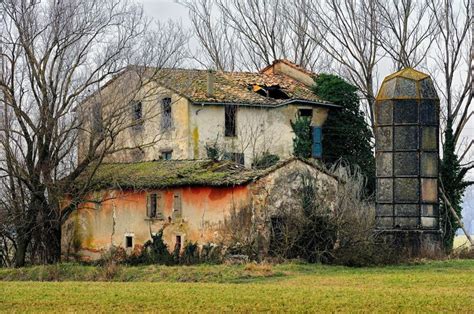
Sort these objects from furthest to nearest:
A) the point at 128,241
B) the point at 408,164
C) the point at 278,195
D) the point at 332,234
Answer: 1. the point at 128,241
2. the point at 278,195
3. the point at 408,164
4. the point at 332,234

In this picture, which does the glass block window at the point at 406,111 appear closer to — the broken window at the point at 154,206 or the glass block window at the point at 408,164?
the glass block window at the point at 408,164

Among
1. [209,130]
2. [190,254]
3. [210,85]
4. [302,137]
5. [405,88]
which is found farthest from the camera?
[302,137]

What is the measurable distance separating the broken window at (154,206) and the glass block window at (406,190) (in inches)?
384

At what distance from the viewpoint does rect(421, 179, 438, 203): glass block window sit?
38219 mm

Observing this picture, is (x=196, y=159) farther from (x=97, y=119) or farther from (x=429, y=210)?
(x=429, y=210)

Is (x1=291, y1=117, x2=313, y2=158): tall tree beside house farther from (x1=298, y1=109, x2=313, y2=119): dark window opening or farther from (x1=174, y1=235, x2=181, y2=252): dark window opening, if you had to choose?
(x1=174, y1=235, x2=181, y2=252): dark window opening

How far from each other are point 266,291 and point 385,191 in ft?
47.5

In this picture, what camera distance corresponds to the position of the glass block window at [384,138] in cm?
3859

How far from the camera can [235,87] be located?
53.9 meters

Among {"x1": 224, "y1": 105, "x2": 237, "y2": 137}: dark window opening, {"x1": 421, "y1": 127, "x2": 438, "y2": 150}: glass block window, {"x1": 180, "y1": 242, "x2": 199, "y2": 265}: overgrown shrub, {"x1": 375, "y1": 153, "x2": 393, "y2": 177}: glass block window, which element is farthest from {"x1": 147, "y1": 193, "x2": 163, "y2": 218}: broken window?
{"x1": 421, "y1": 127, "x2": 438, "y2": 150}: glass block window

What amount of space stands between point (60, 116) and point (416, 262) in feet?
50.6

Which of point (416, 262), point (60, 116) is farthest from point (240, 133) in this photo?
point (416, 262)

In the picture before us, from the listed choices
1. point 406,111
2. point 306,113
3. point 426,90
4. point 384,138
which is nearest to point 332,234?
point 384,138

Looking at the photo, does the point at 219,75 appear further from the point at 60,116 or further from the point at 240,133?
the point at 60,116
